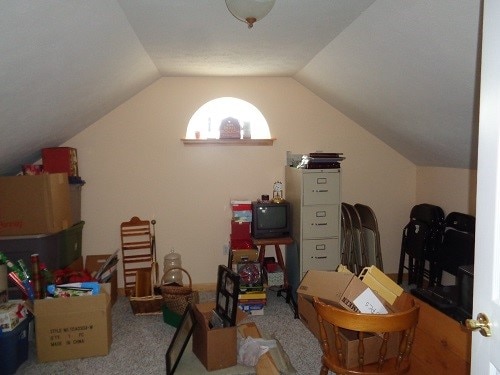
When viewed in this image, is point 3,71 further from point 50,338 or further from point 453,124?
point 453,124

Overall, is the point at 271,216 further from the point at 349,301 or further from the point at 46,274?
Answer: the point at 46,274

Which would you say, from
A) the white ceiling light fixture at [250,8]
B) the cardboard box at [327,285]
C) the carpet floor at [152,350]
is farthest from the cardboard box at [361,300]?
the white ceiling light fixture at [250,8]

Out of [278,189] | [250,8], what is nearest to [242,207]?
[278,189]

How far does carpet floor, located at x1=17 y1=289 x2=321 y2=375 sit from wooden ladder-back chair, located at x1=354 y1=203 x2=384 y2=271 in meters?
0.99

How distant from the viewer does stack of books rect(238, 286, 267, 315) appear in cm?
349

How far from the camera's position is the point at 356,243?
13.0 ft

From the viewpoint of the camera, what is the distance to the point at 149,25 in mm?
2334

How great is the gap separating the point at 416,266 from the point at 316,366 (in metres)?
1.82

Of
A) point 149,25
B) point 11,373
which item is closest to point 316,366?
point 11,373

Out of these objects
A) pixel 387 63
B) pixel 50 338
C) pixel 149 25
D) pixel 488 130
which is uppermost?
pixel 149 25

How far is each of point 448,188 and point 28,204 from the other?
381 cm

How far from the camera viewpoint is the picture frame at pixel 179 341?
2.30 meters

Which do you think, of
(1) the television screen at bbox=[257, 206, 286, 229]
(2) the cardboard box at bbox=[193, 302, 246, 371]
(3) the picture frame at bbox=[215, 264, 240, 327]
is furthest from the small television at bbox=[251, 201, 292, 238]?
(2) the cardboard box at bbox=[193, 302, 246, 371]

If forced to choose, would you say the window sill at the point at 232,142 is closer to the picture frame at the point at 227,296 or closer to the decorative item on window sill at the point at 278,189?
the decorative item on window sill at the point at 278,189
